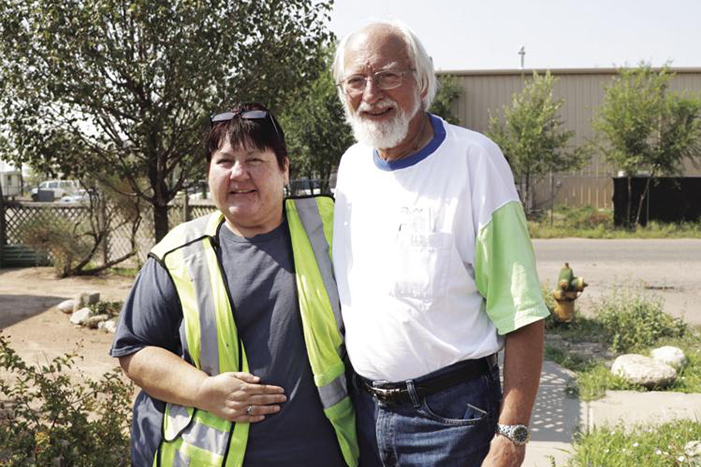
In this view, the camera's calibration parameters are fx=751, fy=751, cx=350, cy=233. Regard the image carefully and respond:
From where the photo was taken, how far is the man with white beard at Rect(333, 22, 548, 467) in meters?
2.12

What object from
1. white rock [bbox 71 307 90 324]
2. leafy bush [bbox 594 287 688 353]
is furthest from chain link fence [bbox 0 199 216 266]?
leafy bush [bbox 594 287 688 353]

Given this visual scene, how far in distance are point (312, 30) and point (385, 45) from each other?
5.81 metres

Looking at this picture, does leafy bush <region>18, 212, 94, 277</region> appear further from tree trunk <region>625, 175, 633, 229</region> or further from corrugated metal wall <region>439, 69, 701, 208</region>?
corrugated metal wall <region>439, 69, 701, 208</region>

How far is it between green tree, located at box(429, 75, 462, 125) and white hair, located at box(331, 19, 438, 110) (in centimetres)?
2545

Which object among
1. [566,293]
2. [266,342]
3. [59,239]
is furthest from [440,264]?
[59,239]

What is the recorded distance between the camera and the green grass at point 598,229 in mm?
19625

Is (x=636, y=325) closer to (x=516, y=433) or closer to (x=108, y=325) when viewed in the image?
(x=108, y=325)

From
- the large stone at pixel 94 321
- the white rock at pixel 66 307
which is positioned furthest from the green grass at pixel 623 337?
the white rock at pixel 66 307

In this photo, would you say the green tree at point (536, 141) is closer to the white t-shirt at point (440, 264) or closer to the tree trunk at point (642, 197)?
the tree trunk at point (642, 197)

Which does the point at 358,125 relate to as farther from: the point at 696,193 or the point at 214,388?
the point at 696,193

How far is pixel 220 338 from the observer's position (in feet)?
7.29

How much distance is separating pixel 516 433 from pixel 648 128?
2057 cm

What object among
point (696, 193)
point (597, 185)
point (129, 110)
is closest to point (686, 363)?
point (129, 110)

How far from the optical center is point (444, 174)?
220 centimetres
